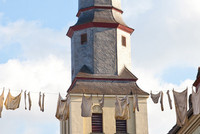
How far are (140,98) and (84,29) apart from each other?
7.41 meters

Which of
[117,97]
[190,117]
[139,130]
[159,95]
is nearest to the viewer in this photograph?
[190,117]

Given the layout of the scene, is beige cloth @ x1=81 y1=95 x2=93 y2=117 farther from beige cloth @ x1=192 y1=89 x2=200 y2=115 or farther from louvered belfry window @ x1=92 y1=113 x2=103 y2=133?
beige cloth @ x1=192 y1=89 x2=200 y2=115

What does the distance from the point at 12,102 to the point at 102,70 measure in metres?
11.4

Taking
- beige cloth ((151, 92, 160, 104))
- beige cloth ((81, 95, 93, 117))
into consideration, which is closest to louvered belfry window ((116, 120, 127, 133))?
beige cloth ((81, 95, 93, 117))

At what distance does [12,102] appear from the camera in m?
56.8

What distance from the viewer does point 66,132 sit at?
66.8 m

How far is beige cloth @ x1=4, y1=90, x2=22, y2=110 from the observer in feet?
185

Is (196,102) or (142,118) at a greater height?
(142,118)

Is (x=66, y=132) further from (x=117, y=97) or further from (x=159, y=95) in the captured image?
(x=159, y=95)

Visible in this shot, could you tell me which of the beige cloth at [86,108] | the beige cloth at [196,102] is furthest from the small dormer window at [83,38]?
the beige cloth at [196,102]

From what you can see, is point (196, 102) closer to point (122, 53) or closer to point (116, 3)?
point (122, 53)

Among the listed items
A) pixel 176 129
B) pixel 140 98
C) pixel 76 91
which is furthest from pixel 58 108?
pixel 176 129

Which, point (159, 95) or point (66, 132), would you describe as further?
point (66, 132)

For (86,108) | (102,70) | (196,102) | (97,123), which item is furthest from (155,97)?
(196,102)
